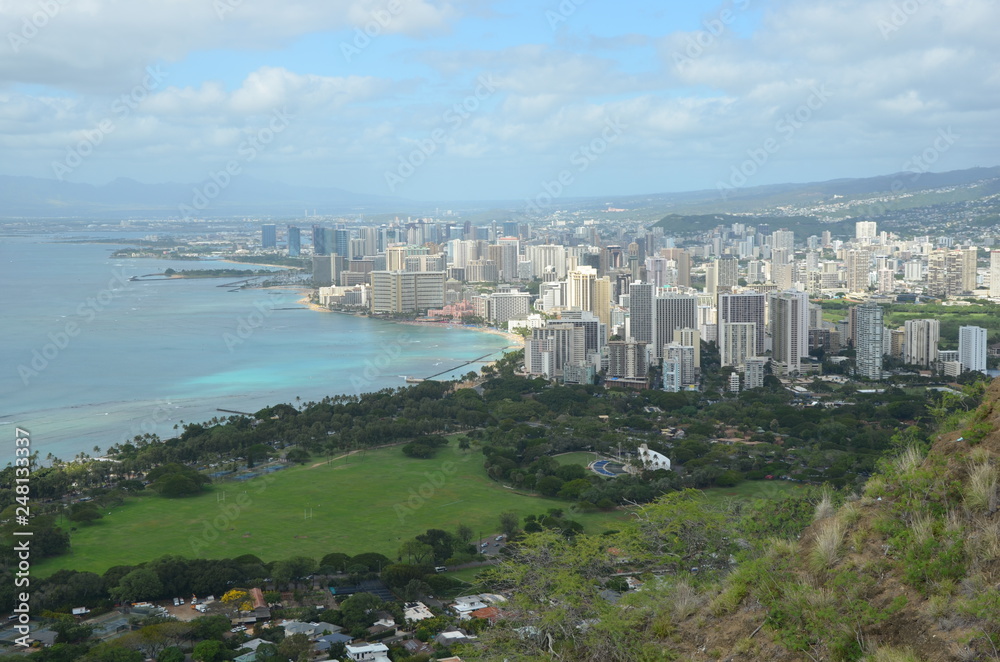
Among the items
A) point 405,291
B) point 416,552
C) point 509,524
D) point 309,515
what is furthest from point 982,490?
point 405,291

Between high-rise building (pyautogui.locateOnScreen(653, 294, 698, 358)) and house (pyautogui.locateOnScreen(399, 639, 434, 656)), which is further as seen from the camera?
high-rise building (pyautogui.locateOnScreen(653, 294, 698, 358))

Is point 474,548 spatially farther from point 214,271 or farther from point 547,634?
point 214,271

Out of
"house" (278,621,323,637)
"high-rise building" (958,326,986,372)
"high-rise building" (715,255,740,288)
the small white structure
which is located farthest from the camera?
"high-rise building" (715,255,740,288)

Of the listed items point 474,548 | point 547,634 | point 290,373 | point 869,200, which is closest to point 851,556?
point 547,634

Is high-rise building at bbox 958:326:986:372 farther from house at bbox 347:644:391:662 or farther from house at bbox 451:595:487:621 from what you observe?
house at bbox 347:644:391:662

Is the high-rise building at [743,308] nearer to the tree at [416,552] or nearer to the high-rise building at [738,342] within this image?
the high-rise building at [738,342]

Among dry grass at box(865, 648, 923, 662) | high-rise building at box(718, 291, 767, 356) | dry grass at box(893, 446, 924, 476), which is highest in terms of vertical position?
dry grass at box(893, 446, 924, 476)

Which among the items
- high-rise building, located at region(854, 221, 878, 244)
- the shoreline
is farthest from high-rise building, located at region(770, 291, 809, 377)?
high-rise building, located at region(854, 221, 878, 244)
